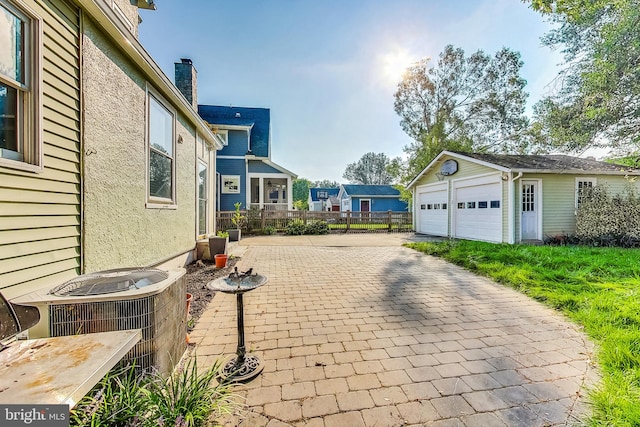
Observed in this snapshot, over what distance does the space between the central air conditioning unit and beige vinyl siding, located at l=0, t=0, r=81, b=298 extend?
0.32m

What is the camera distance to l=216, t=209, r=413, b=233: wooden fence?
543 inches

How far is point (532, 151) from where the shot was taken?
17.1 meters

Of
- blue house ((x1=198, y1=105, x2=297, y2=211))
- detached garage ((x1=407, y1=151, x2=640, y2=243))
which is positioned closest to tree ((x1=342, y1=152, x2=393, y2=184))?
blue house ((x1=198, y1=105, x2=297, y2=211))

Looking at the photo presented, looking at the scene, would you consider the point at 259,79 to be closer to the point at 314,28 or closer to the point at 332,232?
the point at 314,28

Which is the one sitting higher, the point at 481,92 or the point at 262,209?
the point at 481,92

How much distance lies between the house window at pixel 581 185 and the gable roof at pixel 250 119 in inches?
586

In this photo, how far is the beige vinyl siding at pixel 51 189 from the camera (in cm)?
195

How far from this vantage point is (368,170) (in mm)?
60188

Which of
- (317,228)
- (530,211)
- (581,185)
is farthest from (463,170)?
(317,228)

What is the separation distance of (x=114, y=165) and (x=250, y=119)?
15.4m

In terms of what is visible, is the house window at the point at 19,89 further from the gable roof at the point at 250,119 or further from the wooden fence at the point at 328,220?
the gable roof at the point at 250,119

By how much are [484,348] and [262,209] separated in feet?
41.7

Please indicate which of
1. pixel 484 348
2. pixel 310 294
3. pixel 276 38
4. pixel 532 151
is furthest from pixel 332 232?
pixel 532 151

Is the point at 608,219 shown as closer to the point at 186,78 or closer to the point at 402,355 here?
the point at 402,355
